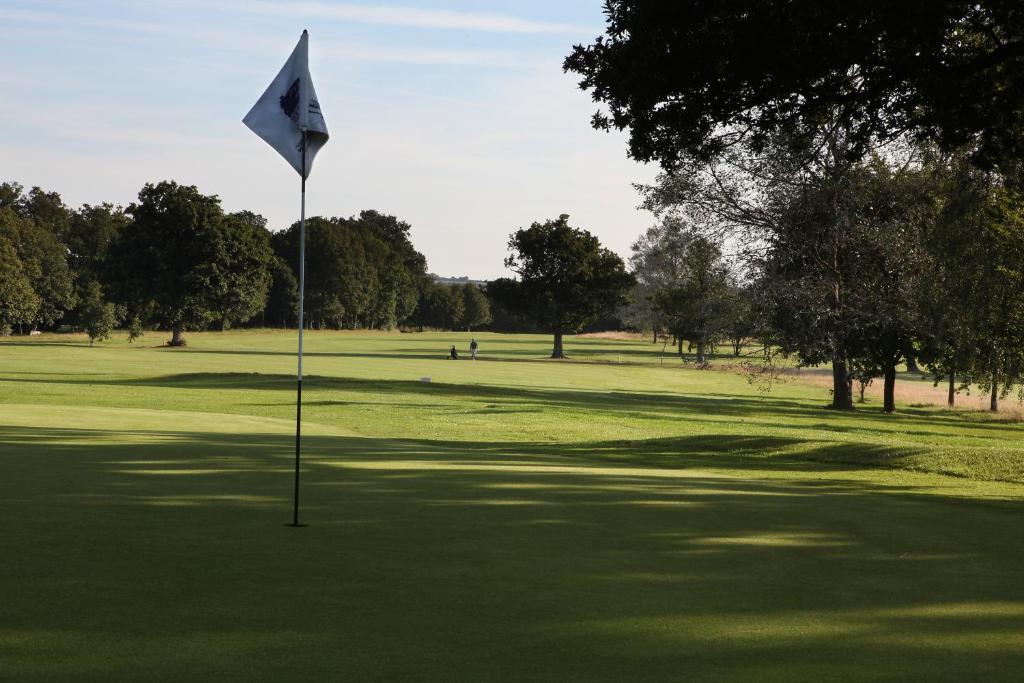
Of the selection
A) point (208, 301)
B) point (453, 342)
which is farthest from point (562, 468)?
point (453, 342)

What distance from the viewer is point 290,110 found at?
10.4 meters

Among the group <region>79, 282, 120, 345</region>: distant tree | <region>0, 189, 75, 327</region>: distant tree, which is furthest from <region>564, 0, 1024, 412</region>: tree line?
<region>0, 189, 75, 327</region>: distant tree

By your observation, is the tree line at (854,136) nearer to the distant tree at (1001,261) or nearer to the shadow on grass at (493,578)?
the distant tree at (1001,261)

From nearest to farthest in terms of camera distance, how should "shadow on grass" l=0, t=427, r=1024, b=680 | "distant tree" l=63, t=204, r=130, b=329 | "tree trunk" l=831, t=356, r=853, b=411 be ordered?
"shadow on grass" l=0, t=427, r=1024, b=680 < "tree trunk" l=831, t=356, r=853, b=411 < "distant tree" l=63, t=204, r=130, b=329

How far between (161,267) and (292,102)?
3585 inches

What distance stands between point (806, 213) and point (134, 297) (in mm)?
73001

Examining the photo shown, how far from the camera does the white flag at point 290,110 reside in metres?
10.4

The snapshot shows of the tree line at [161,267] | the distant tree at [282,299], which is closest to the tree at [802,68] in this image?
the tree line at [161,267]

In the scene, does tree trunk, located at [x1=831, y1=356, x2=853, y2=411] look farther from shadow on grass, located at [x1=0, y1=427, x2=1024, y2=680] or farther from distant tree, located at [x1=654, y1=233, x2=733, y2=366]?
shadow on grass, located at [x1=0, y1=427, x2=1024, y2=680]

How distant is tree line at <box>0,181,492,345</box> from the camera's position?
98312 mm

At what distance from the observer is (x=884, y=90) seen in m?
16.5

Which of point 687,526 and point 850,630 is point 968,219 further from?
point 850,630

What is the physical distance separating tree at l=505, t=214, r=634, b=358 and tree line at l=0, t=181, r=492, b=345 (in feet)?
80.2

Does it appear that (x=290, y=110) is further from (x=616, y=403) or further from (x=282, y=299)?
(x=282, y=299)
